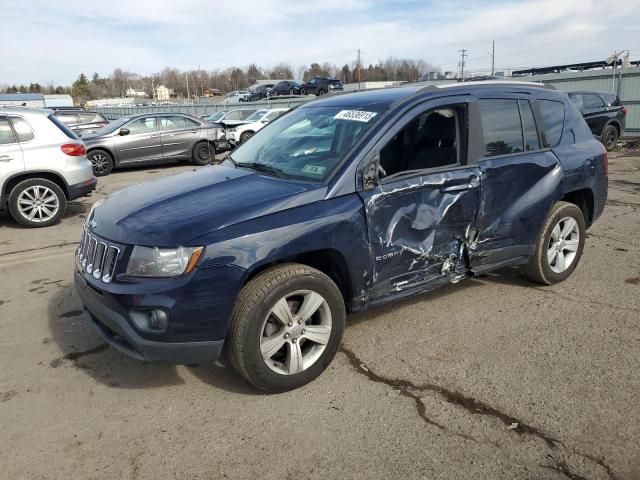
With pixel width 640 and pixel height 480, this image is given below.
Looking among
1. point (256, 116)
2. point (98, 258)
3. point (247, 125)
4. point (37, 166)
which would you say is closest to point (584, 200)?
point (98, 258)

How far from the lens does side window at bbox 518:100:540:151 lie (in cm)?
439

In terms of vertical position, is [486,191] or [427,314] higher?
[486,191]

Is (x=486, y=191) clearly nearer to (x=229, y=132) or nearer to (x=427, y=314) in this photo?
(x=427, y=314)

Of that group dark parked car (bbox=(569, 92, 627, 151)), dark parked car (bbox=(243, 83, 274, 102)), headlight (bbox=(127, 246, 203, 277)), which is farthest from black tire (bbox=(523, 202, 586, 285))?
dark parked car (bbox=(243, 83, 274, 102))

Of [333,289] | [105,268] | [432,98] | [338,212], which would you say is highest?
[432,98]

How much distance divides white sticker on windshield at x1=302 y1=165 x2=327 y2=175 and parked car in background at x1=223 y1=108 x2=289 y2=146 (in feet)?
49.4

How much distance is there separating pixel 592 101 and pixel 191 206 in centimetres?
1456

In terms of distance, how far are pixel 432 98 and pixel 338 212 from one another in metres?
1.25

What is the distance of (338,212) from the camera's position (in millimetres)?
3244

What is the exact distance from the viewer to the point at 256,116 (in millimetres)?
20078

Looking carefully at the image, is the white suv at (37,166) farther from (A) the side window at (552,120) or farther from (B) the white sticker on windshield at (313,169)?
(A) the side window at (552,120)

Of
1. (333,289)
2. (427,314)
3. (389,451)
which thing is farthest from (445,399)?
(427,314)

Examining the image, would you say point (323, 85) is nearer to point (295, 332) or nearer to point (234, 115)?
point (234, 115)

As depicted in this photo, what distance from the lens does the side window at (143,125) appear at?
1388 cm
